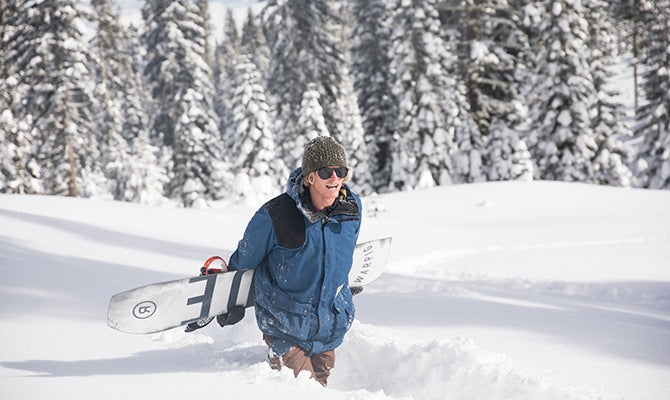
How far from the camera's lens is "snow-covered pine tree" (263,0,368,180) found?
25.5 meters

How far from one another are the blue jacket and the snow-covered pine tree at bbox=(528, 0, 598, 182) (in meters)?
21.9

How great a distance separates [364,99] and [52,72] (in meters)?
15.9

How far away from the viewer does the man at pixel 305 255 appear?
3146mm

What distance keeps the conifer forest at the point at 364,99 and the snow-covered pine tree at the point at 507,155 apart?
6 centimetres

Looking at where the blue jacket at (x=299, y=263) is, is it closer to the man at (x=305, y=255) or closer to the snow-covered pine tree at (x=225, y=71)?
the man at (x=305, y=255)

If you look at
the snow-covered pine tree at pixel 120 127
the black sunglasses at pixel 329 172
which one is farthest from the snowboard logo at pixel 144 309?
the snow-covered pine tree at pixel 120 127

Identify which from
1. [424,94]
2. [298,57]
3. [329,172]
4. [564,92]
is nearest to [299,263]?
[329,172]

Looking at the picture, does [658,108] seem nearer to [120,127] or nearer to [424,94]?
[424,94]

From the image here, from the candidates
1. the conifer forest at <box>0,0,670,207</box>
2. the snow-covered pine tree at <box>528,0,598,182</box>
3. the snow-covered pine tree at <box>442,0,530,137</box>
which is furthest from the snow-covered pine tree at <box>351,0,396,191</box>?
the snow-covered pine tree at <box>528,0,598,182</box>

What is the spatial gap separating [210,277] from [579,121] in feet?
75.1

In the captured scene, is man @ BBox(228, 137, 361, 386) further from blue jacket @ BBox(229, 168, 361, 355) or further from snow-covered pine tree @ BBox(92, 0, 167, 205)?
snow-covered pine tree @ BBox(92, 0, 167, 205)

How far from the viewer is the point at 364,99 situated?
95.2 feet

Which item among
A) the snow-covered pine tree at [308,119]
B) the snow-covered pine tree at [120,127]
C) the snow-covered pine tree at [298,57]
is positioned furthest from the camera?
the snow-covered pine tree at [120,127]

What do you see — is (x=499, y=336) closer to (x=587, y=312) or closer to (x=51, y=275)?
(x=587, y=312)
